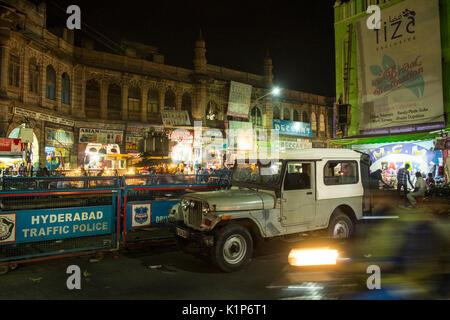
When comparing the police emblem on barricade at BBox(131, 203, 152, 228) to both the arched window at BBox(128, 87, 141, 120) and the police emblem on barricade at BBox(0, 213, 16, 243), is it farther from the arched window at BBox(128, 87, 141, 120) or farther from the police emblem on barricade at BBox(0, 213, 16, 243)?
the arched window at BBox(128, 87, 141, 120)

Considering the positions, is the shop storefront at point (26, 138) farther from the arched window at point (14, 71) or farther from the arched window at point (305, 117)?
the arched window at point (305, 117)

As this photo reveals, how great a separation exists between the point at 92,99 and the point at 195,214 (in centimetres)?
2481

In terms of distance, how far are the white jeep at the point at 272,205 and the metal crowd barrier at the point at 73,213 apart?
1324 mm

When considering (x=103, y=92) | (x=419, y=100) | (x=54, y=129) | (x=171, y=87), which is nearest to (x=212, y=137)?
(x=171, y=87)

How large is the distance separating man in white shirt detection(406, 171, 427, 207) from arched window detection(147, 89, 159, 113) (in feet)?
76.8

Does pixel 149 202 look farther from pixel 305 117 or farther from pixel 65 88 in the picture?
pixel 305 117

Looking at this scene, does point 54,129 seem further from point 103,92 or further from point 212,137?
point 212,137

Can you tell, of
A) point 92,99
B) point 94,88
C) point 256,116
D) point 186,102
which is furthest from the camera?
point 256,116

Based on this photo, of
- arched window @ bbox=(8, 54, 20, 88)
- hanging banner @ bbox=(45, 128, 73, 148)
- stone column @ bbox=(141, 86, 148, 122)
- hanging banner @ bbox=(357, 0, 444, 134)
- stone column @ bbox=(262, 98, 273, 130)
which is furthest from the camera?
stone column @ bbox=(262, 98, 273, 130)

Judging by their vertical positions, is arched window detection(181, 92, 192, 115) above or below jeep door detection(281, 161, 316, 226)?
above

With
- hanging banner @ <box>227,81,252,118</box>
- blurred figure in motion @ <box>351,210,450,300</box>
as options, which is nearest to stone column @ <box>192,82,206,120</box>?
hanging banner @ <box>227,81,252,118</box>

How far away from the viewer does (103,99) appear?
27.3m

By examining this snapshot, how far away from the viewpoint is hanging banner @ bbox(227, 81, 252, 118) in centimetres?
3000

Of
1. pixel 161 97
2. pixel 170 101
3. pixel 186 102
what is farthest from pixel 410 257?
pixel 186 102
